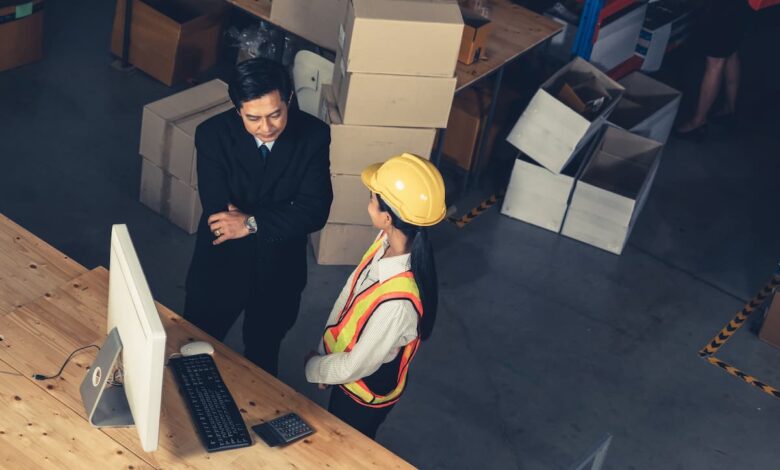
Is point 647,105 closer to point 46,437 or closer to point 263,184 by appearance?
point 263,184

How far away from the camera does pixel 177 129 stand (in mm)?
5395

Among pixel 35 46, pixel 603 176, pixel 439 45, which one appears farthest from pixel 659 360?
pixel 35 46

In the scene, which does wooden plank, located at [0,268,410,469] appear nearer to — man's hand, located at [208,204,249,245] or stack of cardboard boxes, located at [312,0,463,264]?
man's hand, located at [208,204,249,245]

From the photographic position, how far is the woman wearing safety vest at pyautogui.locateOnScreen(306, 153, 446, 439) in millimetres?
3244

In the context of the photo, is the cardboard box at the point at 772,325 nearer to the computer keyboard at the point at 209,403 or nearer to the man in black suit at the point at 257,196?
the man in black suit at the point at 257,196

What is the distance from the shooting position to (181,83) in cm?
686

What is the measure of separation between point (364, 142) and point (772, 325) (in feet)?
7.58

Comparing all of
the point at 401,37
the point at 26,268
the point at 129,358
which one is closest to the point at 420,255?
the point at 129,358

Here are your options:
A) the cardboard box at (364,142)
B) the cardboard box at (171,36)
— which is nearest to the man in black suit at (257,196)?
the cardboard box at (364,142)

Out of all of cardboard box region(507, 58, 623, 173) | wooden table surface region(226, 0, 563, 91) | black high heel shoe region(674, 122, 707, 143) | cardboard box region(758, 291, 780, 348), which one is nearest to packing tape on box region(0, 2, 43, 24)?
wooden table surface region(226, 0, 563, 91)

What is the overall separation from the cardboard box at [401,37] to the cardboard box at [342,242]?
927mm

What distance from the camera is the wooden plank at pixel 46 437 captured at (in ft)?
10.1

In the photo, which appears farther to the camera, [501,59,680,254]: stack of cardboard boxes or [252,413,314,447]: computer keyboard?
[501,59,680,254]: stack of cardboard boxes

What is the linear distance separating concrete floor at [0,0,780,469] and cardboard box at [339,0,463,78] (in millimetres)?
1210
